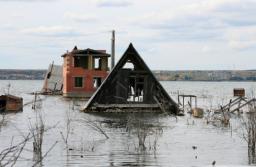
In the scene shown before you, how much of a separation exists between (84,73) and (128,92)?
2561 centimetres

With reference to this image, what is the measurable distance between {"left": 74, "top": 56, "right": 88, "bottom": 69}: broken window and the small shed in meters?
27.4

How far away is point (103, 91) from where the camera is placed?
170ft

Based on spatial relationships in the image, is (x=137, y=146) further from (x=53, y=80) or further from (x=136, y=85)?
(x=53, y=80)

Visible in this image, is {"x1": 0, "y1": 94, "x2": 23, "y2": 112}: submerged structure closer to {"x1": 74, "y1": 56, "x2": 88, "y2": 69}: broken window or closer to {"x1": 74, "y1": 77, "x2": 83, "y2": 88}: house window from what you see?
{"x1": 74, "y1": 77, "x2": 83, "y2": 88}: house window

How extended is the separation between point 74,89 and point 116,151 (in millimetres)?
54590

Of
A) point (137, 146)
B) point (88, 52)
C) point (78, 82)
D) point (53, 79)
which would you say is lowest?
point (137, 146)

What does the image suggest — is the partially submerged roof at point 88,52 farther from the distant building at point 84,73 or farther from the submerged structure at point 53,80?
the submerged structure at point 53,80

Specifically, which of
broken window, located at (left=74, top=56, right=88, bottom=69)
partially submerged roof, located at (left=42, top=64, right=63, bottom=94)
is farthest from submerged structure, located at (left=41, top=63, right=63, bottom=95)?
broken window, located at (left=74, top=56, right=88, bottom=69)

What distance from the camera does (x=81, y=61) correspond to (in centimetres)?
8094

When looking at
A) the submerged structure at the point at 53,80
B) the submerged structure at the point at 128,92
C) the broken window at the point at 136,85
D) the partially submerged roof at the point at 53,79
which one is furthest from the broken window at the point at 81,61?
the submerged structure at the point at 128,92

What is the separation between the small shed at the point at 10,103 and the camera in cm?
5100

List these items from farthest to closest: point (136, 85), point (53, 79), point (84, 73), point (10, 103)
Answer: point (53, 79) → point (84, 73) → point (136, 85) → point (10, 103)

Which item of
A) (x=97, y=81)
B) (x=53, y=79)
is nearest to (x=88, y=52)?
(x=97, y=81)

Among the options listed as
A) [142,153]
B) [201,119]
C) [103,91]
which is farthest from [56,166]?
[103,91]
